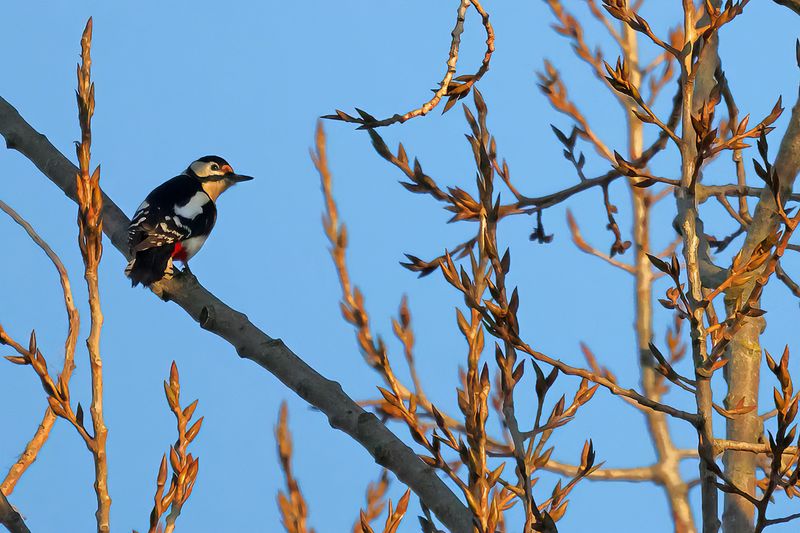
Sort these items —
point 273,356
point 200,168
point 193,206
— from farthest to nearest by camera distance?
point 200,168 < point 193,206 < point 273,356

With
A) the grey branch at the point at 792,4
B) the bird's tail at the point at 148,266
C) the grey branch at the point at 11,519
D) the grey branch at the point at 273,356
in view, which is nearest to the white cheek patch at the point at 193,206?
the bird's tail at the point at 148,266

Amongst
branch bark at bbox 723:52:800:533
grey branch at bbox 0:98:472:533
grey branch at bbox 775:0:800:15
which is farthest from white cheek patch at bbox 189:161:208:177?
grey branch at bbox 775:0:800:15

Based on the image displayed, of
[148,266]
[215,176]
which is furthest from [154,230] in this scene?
[215,176]

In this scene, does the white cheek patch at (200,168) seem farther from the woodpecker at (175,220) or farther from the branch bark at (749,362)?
the branch bark at (749,362)

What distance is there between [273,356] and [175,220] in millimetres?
2545

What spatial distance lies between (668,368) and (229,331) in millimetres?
1664

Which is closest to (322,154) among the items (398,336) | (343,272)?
(343,272)

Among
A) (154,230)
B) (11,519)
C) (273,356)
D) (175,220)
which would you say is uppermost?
(175,220)

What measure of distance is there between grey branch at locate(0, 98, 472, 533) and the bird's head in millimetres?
3128

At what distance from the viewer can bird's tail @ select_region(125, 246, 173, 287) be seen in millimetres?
4422

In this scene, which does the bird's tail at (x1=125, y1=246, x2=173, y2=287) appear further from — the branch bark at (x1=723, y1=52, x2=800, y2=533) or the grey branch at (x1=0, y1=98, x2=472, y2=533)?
the branch bark at (x1=723, y1=52, x2=800, y2=533)

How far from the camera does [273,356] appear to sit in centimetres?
313

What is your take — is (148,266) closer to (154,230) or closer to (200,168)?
(154,230)

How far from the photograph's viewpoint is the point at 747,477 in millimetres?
2924
